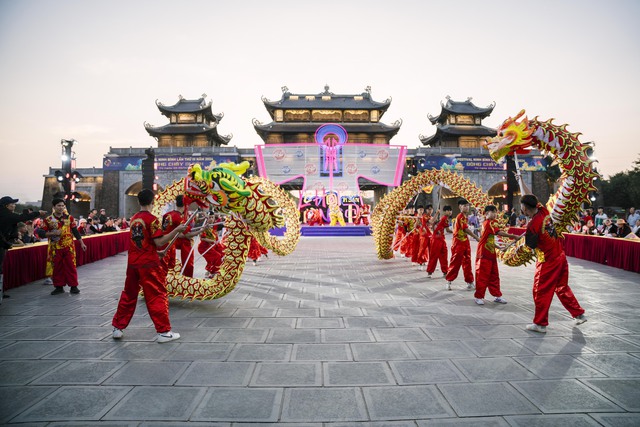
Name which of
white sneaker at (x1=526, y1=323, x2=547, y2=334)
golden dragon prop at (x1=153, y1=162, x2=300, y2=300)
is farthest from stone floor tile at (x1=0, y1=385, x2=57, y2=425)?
white sneaker at (x1=526, y1=323, x2=547, y2=334)

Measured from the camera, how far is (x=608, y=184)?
3008cm

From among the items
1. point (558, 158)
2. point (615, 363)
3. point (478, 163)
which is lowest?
point (615, 363)

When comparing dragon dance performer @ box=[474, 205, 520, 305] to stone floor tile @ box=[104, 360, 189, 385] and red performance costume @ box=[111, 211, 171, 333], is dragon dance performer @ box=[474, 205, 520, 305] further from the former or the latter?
red performance costume @ box=[111, 211, 171, 333]

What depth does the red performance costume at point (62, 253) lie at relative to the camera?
519 centimetres

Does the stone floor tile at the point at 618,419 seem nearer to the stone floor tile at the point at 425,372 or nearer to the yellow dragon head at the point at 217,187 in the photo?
the stone floor tile at the point at 425,372

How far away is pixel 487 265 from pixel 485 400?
8.88 feet

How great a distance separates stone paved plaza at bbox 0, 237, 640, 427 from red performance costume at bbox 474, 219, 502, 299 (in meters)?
0.23

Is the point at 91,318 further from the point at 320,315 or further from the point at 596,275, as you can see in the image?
the point at 596,275

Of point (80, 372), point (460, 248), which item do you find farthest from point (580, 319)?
point (80, 372)

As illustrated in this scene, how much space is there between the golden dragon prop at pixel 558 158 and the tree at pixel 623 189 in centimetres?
2789

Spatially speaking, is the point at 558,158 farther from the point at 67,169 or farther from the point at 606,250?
the point at 67,169

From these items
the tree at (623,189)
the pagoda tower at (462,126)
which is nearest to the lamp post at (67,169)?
the pagoda tower at (462,126)

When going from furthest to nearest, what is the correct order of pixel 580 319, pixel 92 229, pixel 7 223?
1. pixel 92 229
2. pixel 7 223
3. pixel 580 319

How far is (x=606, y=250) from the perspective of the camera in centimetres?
818
